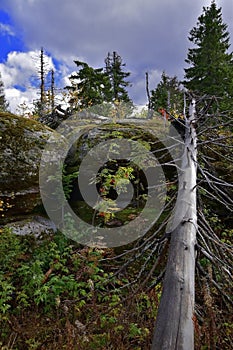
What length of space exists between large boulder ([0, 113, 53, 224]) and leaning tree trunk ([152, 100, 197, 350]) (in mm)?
3483

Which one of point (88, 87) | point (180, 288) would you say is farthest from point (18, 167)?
point (88, 87)

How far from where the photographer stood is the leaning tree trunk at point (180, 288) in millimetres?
1811

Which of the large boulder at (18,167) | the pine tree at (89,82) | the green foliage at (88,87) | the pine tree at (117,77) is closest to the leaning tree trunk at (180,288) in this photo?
the large boulder at (18,167)

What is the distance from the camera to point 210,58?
1838 centimetres

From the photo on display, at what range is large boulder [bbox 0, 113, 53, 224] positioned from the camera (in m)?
5.21

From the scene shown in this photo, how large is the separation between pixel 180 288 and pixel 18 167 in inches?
178

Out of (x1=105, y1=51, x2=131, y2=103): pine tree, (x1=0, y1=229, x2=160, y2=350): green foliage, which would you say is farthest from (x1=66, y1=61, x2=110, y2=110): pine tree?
(x1=0, y1=229, x2=160, y2=350): green foliage

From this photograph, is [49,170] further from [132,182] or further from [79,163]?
[132,182]

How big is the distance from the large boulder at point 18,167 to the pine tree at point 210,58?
1429cm

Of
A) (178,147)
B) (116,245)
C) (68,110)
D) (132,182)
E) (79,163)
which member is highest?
(68,110)

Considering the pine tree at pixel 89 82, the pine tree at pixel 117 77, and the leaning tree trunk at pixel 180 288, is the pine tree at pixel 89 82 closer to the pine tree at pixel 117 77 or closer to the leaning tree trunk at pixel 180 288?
the pine tree at pixel 117 77

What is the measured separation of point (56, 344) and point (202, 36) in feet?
71.4

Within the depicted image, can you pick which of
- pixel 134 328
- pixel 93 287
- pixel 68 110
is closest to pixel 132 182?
pixel 93 287

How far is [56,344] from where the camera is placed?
2.87 metres
